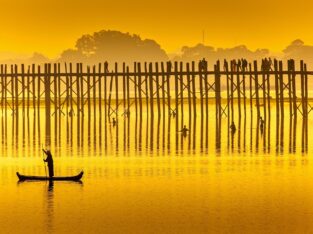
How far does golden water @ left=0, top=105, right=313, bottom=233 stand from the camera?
696 inches

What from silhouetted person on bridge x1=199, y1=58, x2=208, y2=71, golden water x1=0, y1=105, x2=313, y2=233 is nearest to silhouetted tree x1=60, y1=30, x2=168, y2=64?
silhouetted person on bridge x1=199, y1=58, x2=208, y2=71

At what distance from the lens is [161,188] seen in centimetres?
2184

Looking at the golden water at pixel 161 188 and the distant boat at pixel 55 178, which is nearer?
the golden water at pixel 161 188

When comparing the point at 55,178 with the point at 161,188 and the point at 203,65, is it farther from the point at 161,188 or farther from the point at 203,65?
the point at 203,65

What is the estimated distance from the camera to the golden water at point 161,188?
17672 millimetres

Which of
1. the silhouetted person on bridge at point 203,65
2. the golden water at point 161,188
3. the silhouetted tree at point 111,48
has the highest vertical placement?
the silhouetted tree at point 111,48

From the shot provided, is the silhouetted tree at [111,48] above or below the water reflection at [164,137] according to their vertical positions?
above

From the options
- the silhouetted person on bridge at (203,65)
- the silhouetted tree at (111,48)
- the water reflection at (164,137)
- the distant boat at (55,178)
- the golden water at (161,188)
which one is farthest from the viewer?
the silhouetted tree at (111,48)

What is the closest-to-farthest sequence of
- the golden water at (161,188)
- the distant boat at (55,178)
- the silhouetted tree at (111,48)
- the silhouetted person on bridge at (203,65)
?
the golden water at (161,188) → the distant boat at (55,178) → the silhouetted person on bridge at (203,65) → the silhouetted tree at (111,48)

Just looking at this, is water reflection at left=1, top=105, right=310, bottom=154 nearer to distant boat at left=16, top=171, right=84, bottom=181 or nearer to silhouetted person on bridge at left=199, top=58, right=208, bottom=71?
silhouetted person on bridge at left=199, top=58, right=208, bottom=71

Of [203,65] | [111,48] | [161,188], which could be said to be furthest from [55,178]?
[111,48]

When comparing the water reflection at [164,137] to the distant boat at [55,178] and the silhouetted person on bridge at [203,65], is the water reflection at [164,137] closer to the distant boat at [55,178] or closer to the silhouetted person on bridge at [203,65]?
the silhouetted person on bridge at [203,65]

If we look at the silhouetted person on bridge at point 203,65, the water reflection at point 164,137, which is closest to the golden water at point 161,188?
the water reflection at point 164,137

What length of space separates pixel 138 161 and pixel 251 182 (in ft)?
18.4
